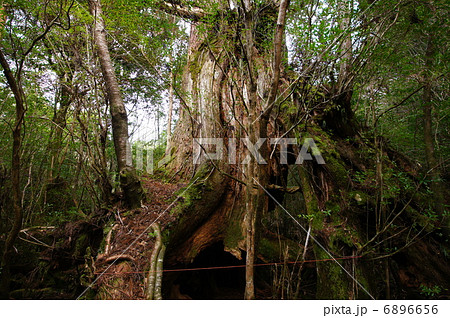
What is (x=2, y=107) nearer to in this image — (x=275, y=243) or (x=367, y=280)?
(x=275, y=243)

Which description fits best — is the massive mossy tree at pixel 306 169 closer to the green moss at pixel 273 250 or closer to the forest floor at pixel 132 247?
the green moss at pixel 273 250

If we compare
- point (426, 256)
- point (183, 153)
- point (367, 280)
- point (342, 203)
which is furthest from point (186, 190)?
point (426, 256)

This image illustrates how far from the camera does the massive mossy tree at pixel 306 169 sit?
7.10 ft

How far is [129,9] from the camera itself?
10.3 feet

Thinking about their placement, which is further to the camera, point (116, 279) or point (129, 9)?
point (129, 9)

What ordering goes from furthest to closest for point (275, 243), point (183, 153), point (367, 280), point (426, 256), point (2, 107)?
point (183, 153), point (2, 107), point (275, 243), point (426, 256), point (367, 280)

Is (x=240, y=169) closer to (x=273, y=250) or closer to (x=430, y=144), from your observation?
(x=273, y=250)

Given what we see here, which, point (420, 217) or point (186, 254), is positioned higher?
point (420, 217)

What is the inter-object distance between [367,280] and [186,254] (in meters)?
2.12
